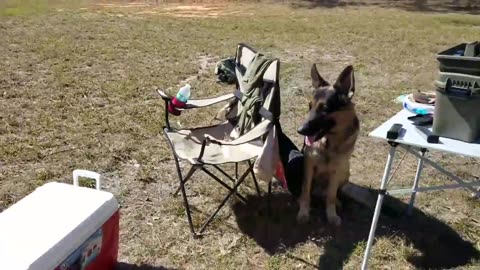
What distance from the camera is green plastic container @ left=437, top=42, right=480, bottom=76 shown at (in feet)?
6.41

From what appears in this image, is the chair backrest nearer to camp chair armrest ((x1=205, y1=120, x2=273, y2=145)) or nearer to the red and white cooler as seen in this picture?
camp chair armrest ((x1=205, y1=120, x2=273, y2=145))

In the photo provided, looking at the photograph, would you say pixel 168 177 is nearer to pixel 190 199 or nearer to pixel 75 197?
pixel 190 199

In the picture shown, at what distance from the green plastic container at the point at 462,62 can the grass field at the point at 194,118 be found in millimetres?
1015

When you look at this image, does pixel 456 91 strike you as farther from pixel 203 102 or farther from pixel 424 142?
pixel 203 102

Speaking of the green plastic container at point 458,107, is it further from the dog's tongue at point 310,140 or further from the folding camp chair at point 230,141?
the folding camp chair at point 230,141

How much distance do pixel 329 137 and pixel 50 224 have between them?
1.40 m

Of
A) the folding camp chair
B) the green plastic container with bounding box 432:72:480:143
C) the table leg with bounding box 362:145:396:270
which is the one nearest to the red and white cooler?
the folding camp chair

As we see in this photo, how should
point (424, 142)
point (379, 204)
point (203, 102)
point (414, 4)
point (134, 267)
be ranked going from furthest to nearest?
point (414, 4)
point (203, 102)
point (134, 267)
point (379, 204)
point (424, 142)

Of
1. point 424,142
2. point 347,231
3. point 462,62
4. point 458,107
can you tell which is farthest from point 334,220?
point 462,62

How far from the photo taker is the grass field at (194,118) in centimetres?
261

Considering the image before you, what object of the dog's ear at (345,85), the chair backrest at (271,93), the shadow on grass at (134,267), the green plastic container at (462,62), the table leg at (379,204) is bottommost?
the shadow on grass at (134,267)

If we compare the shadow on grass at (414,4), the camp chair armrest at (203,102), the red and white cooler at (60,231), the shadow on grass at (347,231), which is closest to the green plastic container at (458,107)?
the shadow on grass at (347,231)

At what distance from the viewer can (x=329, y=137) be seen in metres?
2.59

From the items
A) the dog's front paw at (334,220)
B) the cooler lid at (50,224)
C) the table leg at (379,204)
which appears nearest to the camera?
the cooler lid at (50,224)
